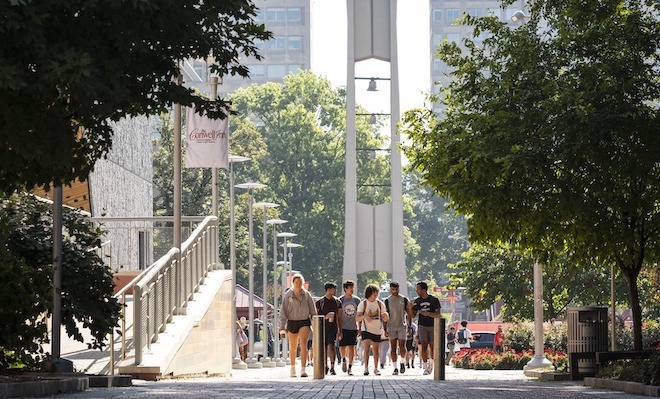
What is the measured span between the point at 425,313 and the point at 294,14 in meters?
163

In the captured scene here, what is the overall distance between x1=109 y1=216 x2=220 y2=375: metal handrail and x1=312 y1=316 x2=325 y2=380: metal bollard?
260cm

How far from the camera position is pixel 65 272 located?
1817 centimetres

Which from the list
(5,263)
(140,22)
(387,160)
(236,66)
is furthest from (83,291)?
(387,160)

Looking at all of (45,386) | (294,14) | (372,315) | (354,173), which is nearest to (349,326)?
(372,315)

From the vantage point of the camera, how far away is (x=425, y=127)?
2792 cm

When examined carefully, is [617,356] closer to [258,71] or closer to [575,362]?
[575,362]

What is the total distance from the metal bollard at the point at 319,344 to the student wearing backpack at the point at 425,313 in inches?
105

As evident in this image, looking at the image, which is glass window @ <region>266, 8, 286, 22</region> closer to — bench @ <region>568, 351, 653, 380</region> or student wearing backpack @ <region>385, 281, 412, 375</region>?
student wearing backpack @ <region>385, 281, 412, 375</region>

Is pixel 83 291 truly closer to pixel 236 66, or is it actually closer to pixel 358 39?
pixel 236 66

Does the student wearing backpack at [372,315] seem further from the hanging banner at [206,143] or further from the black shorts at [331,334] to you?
the hanging banner at [206,143]

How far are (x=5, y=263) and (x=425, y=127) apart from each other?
13.5 meters

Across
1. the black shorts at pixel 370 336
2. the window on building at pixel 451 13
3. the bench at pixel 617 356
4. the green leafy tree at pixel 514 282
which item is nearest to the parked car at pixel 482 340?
A: the green leafy tree at pixel 514 282

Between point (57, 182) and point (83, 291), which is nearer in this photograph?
point (57, 182)

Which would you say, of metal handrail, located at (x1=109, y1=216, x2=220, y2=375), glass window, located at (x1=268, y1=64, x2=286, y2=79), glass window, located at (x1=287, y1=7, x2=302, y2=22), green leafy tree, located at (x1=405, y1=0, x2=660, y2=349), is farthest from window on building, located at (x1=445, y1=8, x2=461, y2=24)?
green leafy tree, located at (x1=405, y1=0, x2=660, y2=349)
